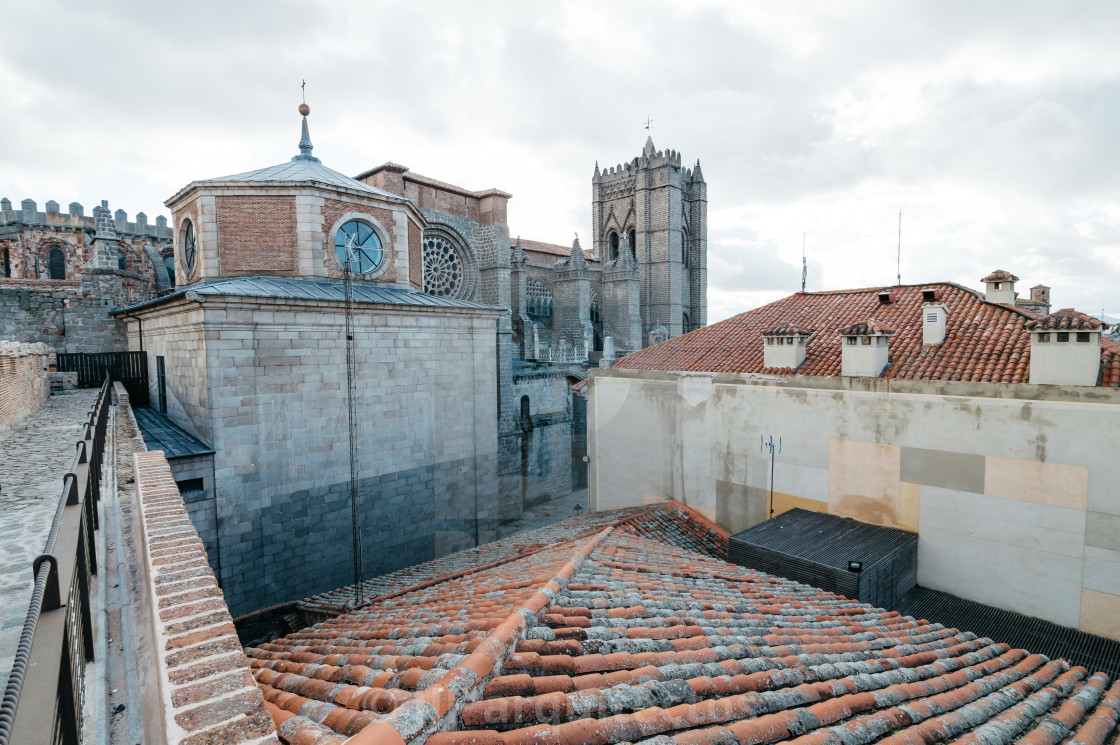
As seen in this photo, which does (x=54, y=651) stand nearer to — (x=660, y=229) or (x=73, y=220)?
(x=73, y=220)

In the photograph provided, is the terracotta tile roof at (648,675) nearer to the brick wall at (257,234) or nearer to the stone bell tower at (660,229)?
the brick wall at (257,234)

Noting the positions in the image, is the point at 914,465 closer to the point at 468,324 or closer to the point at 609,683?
the point at 609,683

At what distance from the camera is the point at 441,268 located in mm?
22672

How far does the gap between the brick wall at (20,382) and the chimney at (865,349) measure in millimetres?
14014

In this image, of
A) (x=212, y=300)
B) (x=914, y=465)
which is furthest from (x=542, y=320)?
(x=914, y=465)

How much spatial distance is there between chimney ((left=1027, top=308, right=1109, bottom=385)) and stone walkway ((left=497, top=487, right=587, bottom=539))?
15.4 meters

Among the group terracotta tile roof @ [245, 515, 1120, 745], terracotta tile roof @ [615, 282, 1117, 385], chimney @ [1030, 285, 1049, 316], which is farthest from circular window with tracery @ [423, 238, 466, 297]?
chimney @ [1030, 285, 1049, 316]

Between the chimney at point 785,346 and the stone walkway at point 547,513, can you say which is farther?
the stone walkway at point 547,513

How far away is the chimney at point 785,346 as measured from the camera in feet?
34.3

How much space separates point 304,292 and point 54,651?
11.1 meters

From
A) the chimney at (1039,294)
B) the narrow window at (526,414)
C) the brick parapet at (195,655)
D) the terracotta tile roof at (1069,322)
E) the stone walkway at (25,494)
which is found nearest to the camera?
the brick parapet at (195,655)

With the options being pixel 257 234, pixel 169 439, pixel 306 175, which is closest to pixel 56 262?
pixel 306 175

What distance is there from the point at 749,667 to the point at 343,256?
13.0 meters

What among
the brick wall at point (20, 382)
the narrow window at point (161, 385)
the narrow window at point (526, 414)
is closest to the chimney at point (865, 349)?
the brick wall at point (20, 382)
